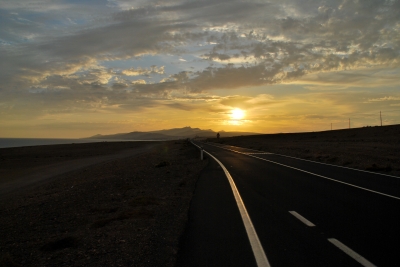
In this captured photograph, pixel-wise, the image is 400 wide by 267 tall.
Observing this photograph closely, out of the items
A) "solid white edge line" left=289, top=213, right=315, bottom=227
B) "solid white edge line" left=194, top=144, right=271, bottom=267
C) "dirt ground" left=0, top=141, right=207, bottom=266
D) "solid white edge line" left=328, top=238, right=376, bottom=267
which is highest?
"solid white edge line" left=289, top=213, right=315, bottom=227

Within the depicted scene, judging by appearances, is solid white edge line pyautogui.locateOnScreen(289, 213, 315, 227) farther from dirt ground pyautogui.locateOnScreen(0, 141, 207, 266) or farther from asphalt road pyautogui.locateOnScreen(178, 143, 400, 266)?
dirt ground pyautogui.locateOnScreen(0, 141, 207, 266)

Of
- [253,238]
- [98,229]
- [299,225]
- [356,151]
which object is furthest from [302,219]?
[356,151]

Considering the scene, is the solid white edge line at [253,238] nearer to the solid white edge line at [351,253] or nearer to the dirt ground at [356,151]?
the solid white edge line at [351,253]

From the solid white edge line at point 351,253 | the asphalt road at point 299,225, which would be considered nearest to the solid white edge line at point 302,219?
the asphalt road at point 299,225

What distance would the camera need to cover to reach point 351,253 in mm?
5336

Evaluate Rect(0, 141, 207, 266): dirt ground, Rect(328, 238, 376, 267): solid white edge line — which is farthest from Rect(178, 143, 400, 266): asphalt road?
Rect(0, 141, 207, 266): dirt ground

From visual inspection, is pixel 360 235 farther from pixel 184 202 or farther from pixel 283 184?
pixel 283 184

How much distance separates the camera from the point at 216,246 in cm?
590

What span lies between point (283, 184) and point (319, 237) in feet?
22.6

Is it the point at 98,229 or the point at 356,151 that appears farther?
the point at 356,151

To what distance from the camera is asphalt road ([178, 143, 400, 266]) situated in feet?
17.3

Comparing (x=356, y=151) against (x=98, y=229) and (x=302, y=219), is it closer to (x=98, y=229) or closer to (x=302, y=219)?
(x=302, y=219)

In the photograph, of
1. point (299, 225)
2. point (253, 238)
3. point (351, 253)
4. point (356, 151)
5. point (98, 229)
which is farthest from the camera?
point (356, 151)

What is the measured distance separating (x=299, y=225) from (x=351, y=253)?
1804 millimetres
